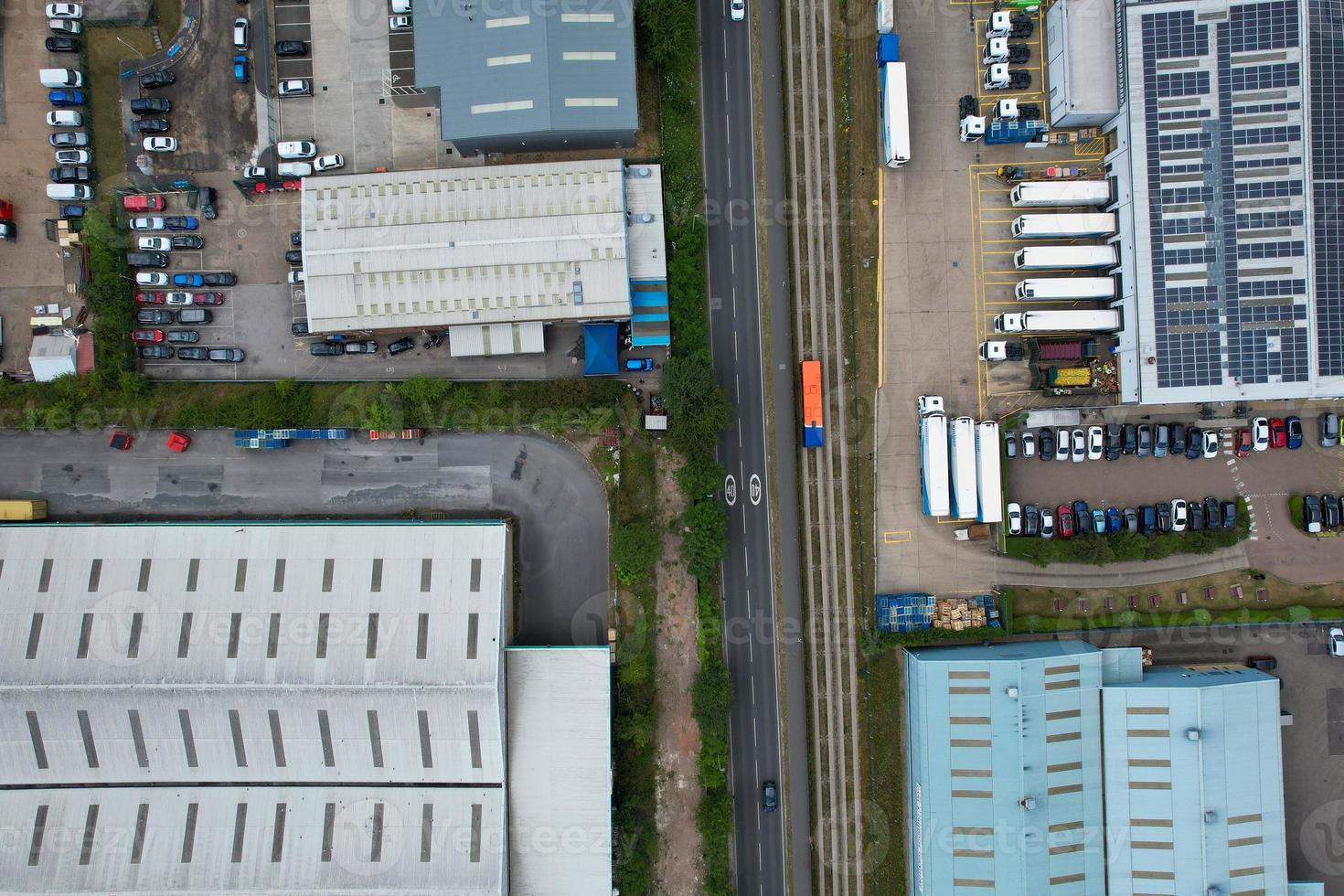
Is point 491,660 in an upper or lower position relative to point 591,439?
lower

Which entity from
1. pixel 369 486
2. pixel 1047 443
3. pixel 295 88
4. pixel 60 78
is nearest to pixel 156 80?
pixel 60 78

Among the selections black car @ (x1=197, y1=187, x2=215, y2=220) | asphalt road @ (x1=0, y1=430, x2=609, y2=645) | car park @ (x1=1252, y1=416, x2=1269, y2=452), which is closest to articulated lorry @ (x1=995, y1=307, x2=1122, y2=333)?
car park @ (x1=1252, y1=416, x2=1269, y2=452)

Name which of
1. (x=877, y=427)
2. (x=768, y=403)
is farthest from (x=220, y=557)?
(x=877, y=427)

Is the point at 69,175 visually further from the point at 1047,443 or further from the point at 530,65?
the point at 1047,443

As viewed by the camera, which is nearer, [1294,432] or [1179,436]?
[1294,432]

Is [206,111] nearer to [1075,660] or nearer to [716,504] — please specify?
[716,504]

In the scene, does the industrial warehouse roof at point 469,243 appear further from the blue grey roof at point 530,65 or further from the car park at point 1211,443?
the car park at point 1211,443
